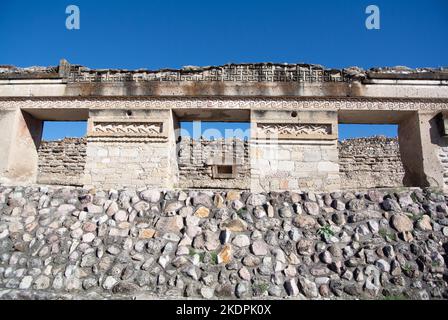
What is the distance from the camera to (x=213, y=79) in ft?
22.5

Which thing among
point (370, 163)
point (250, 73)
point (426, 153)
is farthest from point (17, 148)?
point (370, 163)

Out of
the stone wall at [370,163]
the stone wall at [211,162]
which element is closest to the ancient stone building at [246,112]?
the stone wall at [211,162]

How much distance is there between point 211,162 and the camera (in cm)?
1108

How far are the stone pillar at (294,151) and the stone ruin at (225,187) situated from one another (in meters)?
0.03

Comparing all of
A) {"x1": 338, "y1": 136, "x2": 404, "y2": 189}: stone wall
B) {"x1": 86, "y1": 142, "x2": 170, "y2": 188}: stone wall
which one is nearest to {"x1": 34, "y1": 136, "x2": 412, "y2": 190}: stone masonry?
{"x1": 338, "y1": 136, "x2": 404, "y2": 189}: stone wall

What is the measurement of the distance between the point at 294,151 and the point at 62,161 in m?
8.53

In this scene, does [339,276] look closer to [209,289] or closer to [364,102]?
[209,289]

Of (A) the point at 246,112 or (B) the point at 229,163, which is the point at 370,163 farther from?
(A) the point at 246,112

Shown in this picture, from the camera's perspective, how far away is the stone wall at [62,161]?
1138 centimetres

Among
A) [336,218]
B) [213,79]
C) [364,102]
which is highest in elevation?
[213,79]

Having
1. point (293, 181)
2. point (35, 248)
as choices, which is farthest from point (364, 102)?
point (35, 248)

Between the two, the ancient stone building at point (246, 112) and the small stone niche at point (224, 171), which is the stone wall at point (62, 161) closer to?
the ancient stone building at point (246, 112)

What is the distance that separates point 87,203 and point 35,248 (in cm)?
72
